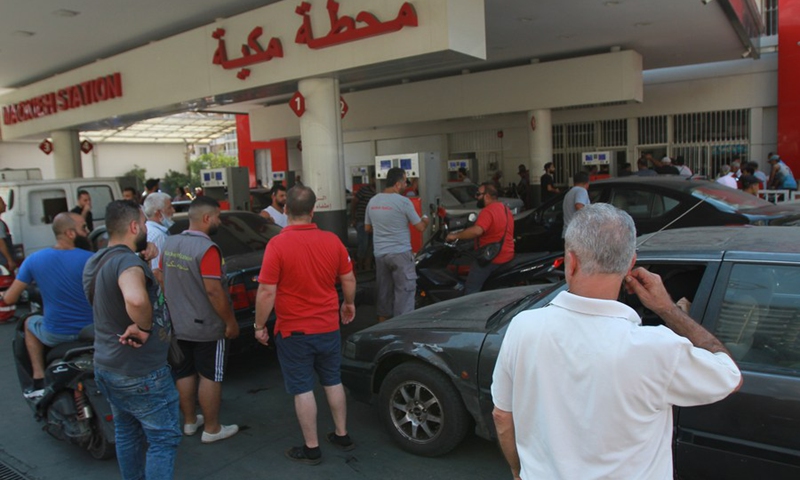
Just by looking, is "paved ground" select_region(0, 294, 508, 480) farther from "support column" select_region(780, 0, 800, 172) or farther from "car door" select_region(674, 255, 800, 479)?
"support column" select_region(780, 0, 800, 172)

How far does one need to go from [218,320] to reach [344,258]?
1.05 metres

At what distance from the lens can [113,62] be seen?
13227 millimetres

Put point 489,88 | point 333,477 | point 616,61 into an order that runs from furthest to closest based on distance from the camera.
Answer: point 489,88 < point 616,61 < point 333,477

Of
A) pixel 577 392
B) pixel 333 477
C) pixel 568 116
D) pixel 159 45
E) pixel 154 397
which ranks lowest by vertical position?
pixel 333 477

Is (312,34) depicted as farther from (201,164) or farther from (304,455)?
(201,164)

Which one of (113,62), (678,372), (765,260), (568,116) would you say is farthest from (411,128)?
(678,372)

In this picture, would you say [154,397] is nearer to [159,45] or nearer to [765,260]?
[765,260]

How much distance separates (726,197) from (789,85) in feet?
32.8

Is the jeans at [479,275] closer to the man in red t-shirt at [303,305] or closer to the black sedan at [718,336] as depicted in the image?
the black sedan at [718,336]

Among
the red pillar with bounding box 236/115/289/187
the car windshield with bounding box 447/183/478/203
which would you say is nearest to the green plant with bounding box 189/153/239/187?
the red pillar with bounding box 236/115/289/187

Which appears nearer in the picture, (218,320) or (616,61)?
(218,320)

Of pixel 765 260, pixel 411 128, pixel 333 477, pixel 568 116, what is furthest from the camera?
pixel 411 128

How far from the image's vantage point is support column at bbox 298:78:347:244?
925 cm

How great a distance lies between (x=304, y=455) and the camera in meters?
3.91
